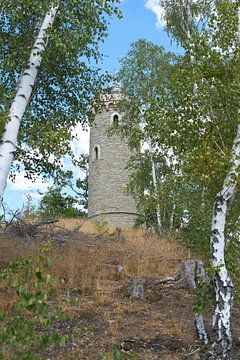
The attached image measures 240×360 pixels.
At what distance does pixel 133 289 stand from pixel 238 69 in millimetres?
4400

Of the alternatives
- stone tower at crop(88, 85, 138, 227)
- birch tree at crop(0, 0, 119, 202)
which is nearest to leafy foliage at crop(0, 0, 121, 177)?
birch tree at crop(0, 0, 119, 202)

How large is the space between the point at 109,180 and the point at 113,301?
20.3 meters

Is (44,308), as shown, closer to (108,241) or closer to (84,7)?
(84,7)

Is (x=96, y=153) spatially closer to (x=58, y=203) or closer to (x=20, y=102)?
(x=58, y=203)

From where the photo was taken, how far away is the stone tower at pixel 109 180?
1061 inches

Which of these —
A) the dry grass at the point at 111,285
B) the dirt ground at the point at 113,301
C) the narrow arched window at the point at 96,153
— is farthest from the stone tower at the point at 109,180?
the dirt ground at the point at 113,301

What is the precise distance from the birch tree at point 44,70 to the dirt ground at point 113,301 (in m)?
2.38

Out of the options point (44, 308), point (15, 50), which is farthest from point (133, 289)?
point (44, 308)

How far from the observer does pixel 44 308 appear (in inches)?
107

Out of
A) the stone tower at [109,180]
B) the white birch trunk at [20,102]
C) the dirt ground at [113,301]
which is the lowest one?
the dirt ground at [113,301]

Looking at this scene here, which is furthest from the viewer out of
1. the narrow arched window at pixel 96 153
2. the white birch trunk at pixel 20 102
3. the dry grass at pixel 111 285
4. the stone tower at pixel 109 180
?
the narrow arched window at pixel 96 153

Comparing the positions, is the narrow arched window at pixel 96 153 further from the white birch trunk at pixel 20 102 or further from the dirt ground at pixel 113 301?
the white birch trunk at pixel 20 102

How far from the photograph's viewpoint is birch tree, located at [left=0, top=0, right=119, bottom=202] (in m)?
6.32

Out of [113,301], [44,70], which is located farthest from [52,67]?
[113,301]
